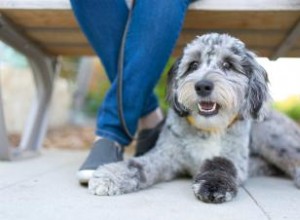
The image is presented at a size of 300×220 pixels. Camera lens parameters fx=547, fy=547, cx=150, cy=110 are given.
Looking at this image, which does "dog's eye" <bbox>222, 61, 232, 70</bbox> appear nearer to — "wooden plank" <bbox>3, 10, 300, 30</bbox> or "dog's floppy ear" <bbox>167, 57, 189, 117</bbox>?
"dog's floppy ear" <bbox>167, 57, 189, 117</bbox>

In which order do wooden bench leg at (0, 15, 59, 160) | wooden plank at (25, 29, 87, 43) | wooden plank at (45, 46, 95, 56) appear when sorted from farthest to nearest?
wooden plank at (45, 46, 95, 56), wooden bench leg at (0, 15, 59, 160), wooden plank at (25, 29, 87, 43)

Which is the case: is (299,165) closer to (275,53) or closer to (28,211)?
(275,53)

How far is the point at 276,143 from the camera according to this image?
2.78 m

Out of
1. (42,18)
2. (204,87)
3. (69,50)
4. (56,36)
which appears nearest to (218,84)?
(204,87)

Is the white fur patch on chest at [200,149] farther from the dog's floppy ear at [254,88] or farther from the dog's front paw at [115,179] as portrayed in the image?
the dog's front paw at [115,179]

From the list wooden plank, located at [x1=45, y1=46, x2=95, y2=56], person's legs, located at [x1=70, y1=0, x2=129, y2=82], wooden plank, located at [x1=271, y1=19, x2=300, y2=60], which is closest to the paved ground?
person's legs, located at [x1=70, y1=0, x2=129, y2=82]

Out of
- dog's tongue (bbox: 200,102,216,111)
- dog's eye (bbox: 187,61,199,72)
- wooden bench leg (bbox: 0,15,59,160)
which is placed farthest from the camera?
wooden bench leg (bbox: 0,15,59,160)

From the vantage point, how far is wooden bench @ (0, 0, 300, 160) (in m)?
2.63

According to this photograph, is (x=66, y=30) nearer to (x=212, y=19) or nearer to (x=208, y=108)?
(x=212, y=19)

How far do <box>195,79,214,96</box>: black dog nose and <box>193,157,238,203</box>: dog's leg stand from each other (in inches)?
Result: 13.2

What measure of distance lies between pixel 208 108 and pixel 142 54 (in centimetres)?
41

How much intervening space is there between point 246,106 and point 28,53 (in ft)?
5.21

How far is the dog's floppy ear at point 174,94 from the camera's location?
8.09 ft

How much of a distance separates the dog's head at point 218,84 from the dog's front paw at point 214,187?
0.27 metres
